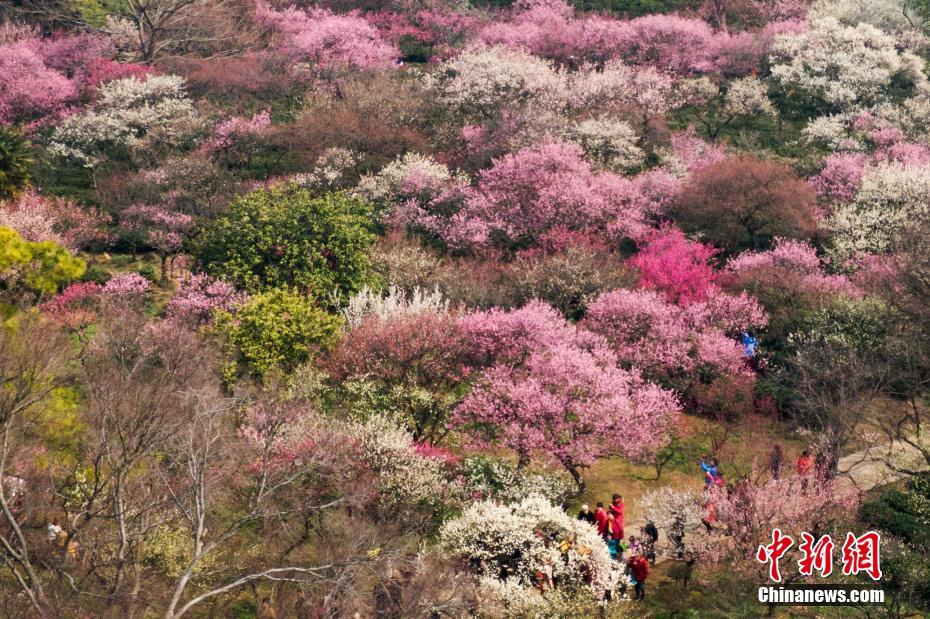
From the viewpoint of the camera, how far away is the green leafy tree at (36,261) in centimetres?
2542

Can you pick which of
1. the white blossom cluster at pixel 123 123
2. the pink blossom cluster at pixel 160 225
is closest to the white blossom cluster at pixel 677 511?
the pink blossom cluster at pixel 160 225

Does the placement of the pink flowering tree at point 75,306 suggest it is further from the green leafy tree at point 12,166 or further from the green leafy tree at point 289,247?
the green leafy tree at point 12,166

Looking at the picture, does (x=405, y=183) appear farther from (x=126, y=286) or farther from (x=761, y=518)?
(x=761, y=518)

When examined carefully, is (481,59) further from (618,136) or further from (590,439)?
(590,439)

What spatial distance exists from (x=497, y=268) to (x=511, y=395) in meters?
12.2

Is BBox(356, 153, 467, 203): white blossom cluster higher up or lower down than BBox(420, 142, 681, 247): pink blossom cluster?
higher up

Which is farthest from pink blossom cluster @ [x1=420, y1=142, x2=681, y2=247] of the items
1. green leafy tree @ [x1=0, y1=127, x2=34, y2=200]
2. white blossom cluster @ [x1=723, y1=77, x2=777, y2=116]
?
green leafy tree @ [x1=0, y1=127, x2=34, y2=200]

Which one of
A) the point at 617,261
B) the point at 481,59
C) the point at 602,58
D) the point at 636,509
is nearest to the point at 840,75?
the point at 602,58

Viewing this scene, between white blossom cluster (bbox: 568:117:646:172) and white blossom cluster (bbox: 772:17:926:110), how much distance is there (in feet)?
48.4

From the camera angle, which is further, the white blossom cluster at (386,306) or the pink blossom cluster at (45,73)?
the pink blossom cluster at (45,73)

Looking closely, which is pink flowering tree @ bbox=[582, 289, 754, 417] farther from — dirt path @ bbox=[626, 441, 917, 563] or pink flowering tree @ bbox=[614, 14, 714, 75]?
pink flowering tree @ bbox=[614, 14, 714, 75]


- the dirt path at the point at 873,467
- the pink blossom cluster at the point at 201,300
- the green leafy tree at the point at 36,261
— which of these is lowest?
the dirt path at the point at 873,467

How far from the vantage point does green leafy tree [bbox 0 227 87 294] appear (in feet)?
83.4

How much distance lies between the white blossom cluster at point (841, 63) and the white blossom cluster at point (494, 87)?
14780 mm
